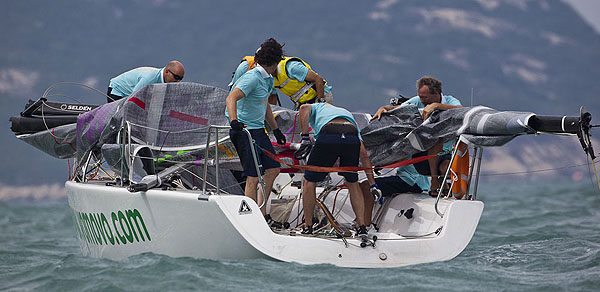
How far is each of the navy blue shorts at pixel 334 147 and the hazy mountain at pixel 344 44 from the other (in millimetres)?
69579

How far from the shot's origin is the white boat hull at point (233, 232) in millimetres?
5180

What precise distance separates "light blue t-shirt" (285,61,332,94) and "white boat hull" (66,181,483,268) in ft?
5.05

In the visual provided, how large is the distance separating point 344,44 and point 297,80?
8667 cm

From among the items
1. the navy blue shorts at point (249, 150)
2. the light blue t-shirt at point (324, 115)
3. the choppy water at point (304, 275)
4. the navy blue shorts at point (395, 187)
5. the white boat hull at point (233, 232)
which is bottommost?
the choppy water at point (304, 275)

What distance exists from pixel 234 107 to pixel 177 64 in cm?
229

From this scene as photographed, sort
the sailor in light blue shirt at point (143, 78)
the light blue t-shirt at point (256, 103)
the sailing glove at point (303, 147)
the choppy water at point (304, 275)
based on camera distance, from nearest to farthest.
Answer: the choppy water at point (304, 275)
the light blue t-shirt at point (256, 103)
the sailing glove at point (303, 147)
the sailor in light blue shirt at point (143, 78)

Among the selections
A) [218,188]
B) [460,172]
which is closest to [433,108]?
[460,172]

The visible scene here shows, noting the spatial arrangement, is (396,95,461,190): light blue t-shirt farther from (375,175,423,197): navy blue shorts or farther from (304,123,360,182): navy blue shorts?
(304,123,360,182): navy blue shorts

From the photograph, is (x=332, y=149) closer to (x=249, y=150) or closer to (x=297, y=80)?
(x=249, y=150)

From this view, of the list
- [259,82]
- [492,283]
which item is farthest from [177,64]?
[492,283]

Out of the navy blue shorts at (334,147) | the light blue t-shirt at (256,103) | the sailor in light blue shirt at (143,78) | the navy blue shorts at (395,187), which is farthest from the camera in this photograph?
the sailor in light blue shirt at (143,78)

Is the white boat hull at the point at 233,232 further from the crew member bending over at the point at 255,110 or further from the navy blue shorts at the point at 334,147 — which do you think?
the navy blue shorts at the point at 334,147

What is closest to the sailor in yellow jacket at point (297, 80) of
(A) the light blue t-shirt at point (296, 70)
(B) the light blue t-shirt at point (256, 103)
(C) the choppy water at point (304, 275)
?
(A) the light blue t-shirt at point (296, 70)

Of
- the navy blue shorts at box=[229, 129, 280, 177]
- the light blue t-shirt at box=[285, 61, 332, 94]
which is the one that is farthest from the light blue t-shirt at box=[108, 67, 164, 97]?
the navy blue shorts at box=[229, 129, 280, 177]
